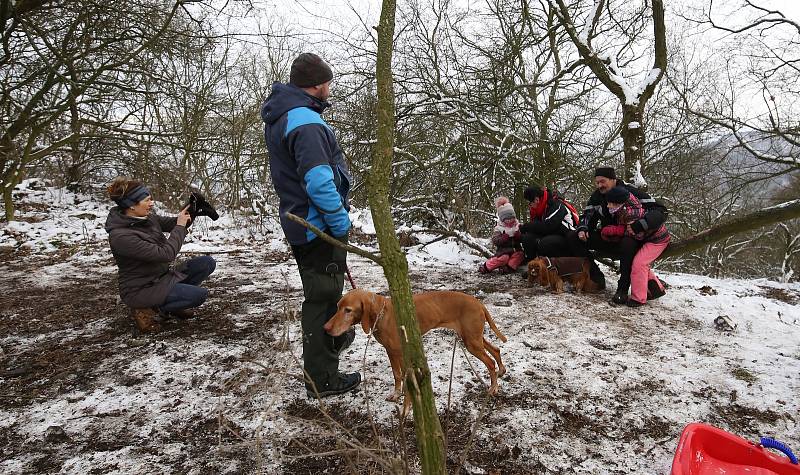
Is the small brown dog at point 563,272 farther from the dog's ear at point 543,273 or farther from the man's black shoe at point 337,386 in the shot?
the man's black shoe at point 337,386

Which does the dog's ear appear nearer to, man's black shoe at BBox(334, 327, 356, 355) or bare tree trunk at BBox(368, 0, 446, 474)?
man's black shoe at BBox(334, 327, 356, 355)

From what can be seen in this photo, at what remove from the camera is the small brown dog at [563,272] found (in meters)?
5.02

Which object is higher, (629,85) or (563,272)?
(629,85)

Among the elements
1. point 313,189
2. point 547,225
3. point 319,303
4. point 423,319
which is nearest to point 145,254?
point 319,303

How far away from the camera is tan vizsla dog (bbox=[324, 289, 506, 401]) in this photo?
270 centimetres

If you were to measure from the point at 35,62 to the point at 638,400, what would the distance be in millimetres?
8707

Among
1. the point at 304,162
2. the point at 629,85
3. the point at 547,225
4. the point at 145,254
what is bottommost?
the point at 145,254

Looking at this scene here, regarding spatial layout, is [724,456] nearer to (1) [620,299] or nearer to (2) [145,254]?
(1) [620,299]

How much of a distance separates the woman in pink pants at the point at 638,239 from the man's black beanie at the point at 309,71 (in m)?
3.40

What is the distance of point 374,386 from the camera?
3061 mm

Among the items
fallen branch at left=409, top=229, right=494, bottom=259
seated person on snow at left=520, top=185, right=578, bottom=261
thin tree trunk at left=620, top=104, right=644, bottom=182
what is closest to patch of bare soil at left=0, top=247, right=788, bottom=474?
seated person on snow at left=520, top=185, right=578, bottom=261

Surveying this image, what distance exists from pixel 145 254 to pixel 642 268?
476 centimetres

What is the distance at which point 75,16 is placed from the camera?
20.4 ft

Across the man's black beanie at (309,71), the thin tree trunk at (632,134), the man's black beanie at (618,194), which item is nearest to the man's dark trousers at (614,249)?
the man's black beanie at (618,194)
